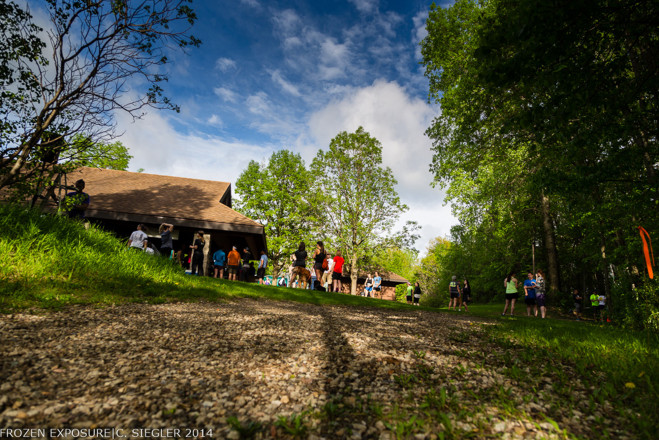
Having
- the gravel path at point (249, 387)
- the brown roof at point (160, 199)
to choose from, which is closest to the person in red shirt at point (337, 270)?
the brown roof at point (160, 199)

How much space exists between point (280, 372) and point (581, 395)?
2774 millimetres

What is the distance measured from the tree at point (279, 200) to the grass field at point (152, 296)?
18.2 metres

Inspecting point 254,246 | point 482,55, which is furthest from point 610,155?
point 254,246

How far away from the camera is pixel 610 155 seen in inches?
252

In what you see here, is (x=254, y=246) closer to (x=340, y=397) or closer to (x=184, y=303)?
(x=184, y=303)

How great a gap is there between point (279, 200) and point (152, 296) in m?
23.0

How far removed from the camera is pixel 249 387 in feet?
8.25

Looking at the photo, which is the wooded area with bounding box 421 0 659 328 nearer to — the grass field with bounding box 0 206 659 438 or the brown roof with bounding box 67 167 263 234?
the grass field with bounding box 0 206 659 438

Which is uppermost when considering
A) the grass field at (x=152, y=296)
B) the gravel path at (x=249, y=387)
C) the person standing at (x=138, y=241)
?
the person standing at (x=138, y=241)

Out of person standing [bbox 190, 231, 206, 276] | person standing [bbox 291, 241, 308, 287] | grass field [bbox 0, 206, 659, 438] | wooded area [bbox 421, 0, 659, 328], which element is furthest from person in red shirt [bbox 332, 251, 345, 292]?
wooded area [bbox 421, 0, 659, 328]

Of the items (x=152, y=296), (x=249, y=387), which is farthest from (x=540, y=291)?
(x=152, y=296)

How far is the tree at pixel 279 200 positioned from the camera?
27145mm

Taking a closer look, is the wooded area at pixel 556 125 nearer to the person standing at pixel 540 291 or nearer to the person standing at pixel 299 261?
the person standing at pixel 540 291

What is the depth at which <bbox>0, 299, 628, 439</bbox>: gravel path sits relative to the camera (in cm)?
199
